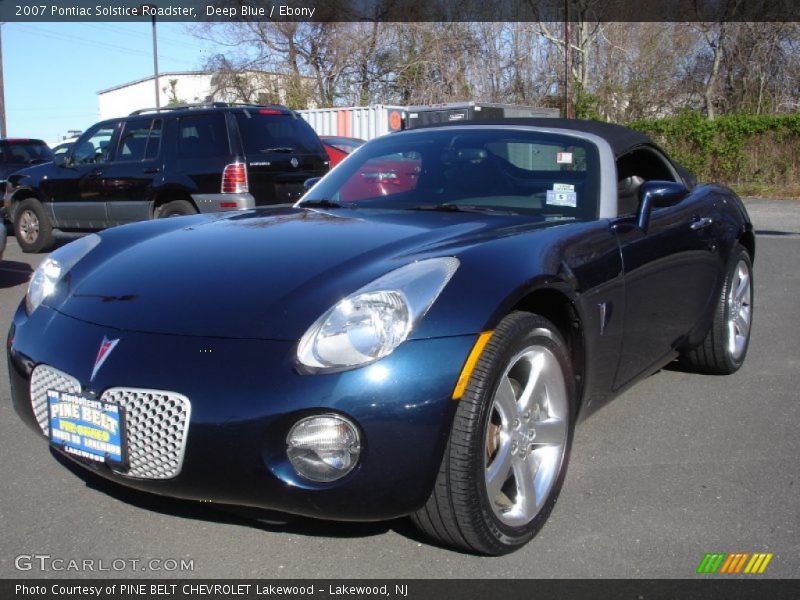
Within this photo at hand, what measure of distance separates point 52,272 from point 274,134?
701 cm

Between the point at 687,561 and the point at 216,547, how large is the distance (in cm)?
154

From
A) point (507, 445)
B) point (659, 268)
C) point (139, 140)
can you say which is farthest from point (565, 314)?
point (139, 140)

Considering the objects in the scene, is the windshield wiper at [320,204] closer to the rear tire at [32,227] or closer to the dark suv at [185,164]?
the dark suv at [185,164]

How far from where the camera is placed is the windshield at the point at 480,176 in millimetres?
3672

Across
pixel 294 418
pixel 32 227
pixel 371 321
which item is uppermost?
pixel 371 321

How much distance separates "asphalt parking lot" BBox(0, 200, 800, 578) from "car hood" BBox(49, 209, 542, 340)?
29.8 inches

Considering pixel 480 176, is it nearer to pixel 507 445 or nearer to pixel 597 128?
pixel 597 128

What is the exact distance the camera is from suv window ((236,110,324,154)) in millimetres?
9742

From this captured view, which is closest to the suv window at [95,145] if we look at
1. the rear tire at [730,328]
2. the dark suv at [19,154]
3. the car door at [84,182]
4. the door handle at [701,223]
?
the car door at [84,182]

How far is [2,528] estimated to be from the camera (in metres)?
2.96

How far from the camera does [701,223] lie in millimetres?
4348

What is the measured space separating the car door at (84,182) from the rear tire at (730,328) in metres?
8.02

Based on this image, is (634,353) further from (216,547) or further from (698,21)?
(698,21)

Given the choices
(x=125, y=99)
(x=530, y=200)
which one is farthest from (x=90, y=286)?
(x=125, y=99)
